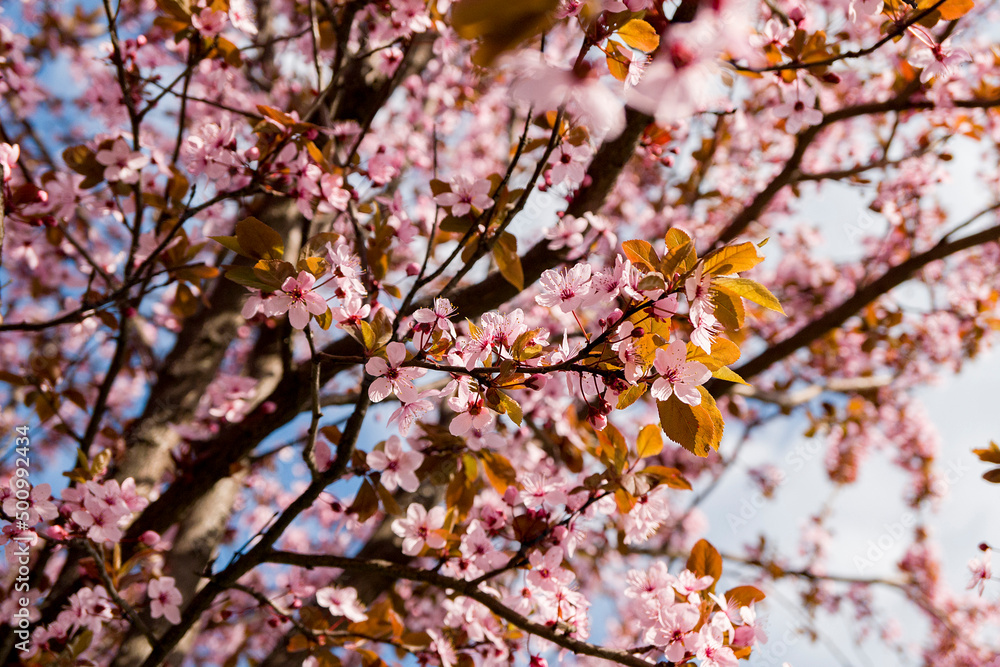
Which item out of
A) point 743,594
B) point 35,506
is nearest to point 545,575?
point 743,594

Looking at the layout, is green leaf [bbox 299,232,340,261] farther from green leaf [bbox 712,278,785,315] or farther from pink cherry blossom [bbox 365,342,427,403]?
green leaf [bbox 712,278,785,315]

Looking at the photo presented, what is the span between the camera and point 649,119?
1676 millimetres

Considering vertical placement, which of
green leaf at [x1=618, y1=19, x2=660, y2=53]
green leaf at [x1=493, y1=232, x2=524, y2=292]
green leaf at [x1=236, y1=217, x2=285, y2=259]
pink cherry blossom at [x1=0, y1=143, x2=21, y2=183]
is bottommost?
green leaf at [x1=236, y1=217, x2=285, y2=259]

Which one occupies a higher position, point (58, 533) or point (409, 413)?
point (409, 413)

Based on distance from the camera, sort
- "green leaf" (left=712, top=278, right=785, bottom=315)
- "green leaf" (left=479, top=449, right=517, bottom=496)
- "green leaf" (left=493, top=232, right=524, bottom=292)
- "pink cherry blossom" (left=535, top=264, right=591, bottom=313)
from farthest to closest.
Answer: "green leaf" (left=479, top=449, right=517, bottom=496) → "green leaf" (left=493, top=232, right=524, bottom=292) → "pink cherry blossom" (left=535, top=264, right=591, bottom=313) → "green leaf" (left=712, top=278, right=785, bottom=315)

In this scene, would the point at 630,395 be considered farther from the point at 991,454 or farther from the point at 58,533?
the point at 58,533

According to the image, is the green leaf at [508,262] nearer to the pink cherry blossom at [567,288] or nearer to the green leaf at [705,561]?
the pink cherry blossom at [567,288]

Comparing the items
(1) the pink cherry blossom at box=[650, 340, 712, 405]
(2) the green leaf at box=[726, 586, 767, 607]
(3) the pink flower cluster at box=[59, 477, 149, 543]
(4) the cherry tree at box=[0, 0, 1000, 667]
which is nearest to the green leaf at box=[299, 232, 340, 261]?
(4) the cherry tree at box=[0, 0, 1000, 667]

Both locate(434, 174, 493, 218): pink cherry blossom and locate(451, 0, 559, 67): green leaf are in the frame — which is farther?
locate(434, 174, 493, 218): pink cherry blossom

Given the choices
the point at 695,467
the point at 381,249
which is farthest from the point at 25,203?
the point at 695,467

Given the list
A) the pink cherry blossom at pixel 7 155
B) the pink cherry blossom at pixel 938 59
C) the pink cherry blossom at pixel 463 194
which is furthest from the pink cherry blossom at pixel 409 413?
the pink cherry blossom at pixel 938 59

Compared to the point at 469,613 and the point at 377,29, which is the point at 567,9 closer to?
the point at 469,613

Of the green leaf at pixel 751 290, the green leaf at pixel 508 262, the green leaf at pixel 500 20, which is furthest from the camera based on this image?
the green leaf at pixel 508 262

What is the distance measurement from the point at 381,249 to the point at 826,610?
221 inches
